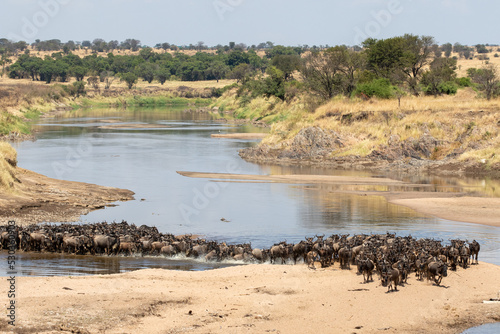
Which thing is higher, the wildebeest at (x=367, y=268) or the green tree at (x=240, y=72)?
the green tree at (x=240, y=72)

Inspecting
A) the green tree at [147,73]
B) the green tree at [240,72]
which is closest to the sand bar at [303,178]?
the green tree at [240,72]

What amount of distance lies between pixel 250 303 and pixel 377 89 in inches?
1937

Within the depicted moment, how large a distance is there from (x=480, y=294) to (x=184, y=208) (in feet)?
62.5

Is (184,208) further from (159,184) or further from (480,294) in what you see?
(480,294)

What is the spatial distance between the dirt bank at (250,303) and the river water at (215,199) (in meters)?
3.09

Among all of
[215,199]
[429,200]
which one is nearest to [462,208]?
[429,200]

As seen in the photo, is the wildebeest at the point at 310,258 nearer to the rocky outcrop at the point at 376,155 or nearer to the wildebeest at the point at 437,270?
the wildebeest at the point at 437,270

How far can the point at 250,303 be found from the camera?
1669cm

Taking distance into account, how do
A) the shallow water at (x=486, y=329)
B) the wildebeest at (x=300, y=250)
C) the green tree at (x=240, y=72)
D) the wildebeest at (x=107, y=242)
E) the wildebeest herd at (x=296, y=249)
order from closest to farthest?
the shallow water at (x=486, y=329) < the wildebeest herd at (x=296, y=249) < the wildebeest at (x=300, y=250) < the wildebeest at (x=107, y=242) < the green tree at (x=240, y=72)

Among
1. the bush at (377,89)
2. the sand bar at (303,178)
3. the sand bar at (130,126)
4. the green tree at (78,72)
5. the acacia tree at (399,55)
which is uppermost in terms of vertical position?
the green tree at (78,72)

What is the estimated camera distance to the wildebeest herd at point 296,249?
1881 centimetres

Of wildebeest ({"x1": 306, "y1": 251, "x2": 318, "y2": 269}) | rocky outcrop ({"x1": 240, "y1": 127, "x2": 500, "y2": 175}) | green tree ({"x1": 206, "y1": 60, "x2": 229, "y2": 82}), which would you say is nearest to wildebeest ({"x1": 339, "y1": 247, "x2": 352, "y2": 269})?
wildebeest ({"x1": 306, "y1": 251, "x2": 318, "y2": 269})

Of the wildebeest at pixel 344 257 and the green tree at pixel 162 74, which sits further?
the green tree at pixel 162 74

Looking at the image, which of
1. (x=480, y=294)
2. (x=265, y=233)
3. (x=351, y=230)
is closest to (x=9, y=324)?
(x=480, y=294)
